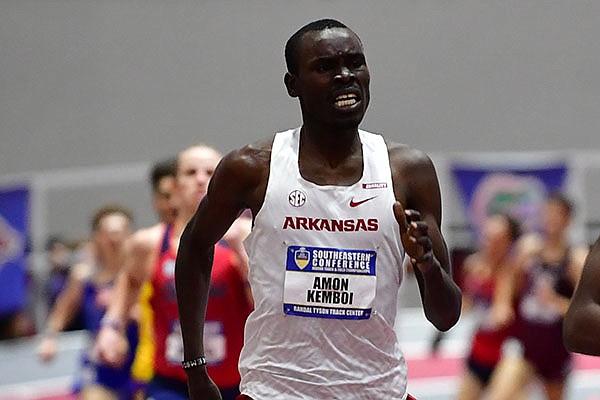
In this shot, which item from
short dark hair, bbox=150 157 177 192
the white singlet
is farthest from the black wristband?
short dark hair, bbox=150 157 177 192

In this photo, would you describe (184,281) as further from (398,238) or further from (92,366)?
(92,366)

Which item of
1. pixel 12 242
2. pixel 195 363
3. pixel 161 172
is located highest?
pixel 161 172

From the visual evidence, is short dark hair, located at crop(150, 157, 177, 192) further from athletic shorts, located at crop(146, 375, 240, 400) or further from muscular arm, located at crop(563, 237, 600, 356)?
muscular arm, located at crop(563, 237, 600, 356)

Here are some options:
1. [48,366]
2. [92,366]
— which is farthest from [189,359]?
[48,366]

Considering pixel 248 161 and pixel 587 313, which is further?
pixel 248 161

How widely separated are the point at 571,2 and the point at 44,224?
6.86 meters

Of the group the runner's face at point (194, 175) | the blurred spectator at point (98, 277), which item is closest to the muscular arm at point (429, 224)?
the runner's face at point (194, 175)

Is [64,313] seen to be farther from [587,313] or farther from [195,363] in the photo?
[587,313]

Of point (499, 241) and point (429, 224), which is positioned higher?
point (429, 224)

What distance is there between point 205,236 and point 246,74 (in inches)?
435

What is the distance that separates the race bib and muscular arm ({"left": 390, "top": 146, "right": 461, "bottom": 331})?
0.52ft

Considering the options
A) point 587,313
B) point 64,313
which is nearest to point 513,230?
point 64,313

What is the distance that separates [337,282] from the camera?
12.1ft

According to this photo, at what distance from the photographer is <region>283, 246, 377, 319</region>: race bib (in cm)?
368
